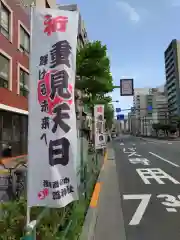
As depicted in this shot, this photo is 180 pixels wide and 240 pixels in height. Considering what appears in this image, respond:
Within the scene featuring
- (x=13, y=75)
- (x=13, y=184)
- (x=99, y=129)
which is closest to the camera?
(x=13, y=184)

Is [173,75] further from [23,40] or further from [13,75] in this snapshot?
[13,75]

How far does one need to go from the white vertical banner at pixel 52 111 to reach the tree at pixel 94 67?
19.0 meters

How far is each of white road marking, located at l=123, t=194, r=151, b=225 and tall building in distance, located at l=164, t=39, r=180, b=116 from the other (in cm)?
10573

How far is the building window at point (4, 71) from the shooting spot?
17.6m

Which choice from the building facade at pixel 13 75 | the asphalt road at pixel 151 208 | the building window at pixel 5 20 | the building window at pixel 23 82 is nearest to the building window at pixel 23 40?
the building facade at pixel 13 75

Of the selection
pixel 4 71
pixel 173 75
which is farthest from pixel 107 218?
pixel 173 75

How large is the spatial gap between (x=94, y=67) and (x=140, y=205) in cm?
1643

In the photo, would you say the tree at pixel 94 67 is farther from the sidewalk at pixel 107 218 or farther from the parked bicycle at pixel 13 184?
the parked bicycle at pixel 13 184

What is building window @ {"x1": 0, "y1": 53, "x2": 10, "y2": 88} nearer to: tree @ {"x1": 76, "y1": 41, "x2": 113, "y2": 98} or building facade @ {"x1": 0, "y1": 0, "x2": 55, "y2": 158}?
building facade @ {"x1": 0, "y1": 0, "x2": 55, "y2": 158}

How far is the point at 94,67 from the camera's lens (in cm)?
2219

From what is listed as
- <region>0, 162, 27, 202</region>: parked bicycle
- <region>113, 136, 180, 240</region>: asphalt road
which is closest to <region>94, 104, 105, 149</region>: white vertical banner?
<region>113, 136, 180, 240</region>: asphalt road

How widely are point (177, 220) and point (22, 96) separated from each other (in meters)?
17.1

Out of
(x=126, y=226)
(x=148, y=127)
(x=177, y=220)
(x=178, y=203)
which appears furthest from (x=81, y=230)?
(x=148, y=127)

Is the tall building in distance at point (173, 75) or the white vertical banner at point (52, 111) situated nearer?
the white vertical banner at point (52, 111)
